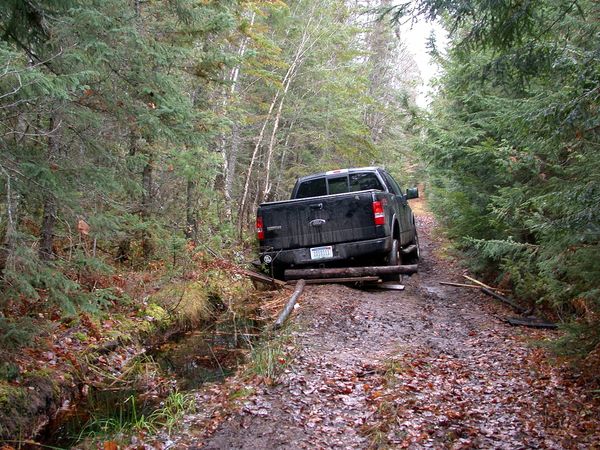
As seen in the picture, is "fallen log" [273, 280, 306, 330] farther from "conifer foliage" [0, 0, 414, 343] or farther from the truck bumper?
"conifer foliage" [0, 0, 414, 343]

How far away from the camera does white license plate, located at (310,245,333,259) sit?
8648mm

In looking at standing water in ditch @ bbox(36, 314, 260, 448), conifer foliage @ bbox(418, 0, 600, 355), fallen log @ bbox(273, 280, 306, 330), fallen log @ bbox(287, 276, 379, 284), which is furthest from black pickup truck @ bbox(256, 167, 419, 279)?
conifer foliage @ bbox(418, 0, 600, 355)

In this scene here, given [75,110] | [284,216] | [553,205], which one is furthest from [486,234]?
[75,110]

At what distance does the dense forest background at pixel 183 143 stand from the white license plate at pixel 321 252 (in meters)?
2.58

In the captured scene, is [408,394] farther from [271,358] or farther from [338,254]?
[338,254]

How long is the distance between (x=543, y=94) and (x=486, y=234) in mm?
5331

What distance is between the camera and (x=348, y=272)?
8.65m

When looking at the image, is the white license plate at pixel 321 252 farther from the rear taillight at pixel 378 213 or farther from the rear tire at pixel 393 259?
the rear tire at pixel 393 259

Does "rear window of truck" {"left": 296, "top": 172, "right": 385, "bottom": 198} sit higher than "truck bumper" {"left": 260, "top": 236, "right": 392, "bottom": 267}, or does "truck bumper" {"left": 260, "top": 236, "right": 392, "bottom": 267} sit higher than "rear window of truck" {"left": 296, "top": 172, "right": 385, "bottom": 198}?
"rear window of truck" {"left": 296, "top": 172, "right": 385, "bottom": 198}

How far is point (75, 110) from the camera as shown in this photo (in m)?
5.27

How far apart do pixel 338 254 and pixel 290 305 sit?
1.53 m

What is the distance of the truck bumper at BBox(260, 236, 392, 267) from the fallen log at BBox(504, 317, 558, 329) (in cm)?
232

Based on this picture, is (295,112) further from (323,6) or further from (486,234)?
(486,234)

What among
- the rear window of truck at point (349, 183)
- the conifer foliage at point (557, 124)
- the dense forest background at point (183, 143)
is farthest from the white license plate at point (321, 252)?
the conifer foliage at point (557, 124)
